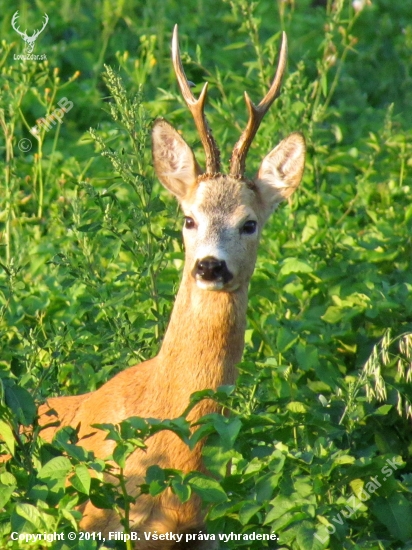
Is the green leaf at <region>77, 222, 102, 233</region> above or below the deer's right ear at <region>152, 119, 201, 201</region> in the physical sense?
below

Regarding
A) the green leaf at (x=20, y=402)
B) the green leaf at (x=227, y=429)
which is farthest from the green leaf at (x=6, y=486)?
the green leaf at (x=227, y=429)

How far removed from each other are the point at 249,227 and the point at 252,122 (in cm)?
50

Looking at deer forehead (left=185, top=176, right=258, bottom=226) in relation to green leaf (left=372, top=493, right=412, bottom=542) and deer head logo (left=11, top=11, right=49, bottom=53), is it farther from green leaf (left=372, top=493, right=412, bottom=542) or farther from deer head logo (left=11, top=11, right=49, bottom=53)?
deer head logo (left=11, top=11, right=49, bottom=53)

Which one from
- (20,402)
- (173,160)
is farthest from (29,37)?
(20,402)

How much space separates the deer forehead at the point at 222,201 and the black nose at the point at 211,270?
0.37 m

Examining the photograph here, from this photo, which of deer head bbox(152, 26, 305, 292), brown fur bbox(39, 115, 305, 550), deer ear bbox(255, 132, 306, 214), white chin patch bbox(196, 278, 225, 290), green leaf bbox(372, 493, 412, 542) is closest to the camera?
green leaf bbox(372, 493, 412, 542)

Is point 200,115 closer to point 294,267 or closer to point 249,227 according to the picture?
point 249,227

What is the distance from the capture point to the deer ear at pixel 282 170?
6.40 meters

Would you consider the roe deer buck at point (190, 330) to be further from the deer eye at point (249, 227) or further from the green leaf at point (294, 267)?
the green leaf at point (294, 267)

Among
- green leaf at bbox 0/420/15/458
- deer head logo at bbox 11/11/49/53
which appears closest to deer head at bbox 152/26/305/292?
green leaf at bbox 0/420/15/458

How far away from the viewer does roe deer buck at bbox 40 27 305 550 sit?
5211mm

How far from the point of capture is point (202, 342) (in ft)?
18.0

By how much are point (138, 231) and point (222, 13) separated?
267 inches

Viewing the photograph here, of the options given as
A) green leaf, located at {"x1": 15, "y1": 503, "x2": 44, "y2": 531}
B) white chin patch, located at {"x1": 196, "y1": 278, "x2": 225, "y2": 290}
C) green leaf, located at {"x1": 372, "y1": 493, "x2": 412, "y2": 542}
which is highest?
white chin patch, located at {"x1": 196, "y1": 278, "x2": 225, "y2": 290}
